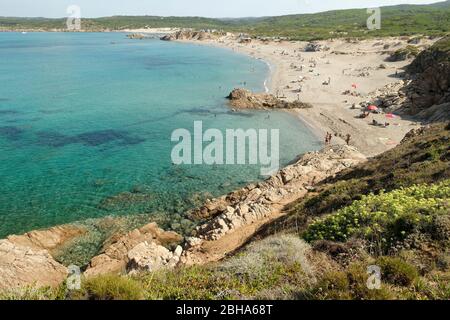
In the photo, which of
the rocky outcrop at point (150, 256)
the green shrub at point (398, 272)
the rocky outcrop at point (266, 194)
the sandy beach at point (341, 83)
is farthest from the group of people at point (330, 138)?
the green shrub at point (398, 272)

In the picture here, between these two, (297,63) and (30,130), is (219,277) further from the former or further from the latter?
(297,63)

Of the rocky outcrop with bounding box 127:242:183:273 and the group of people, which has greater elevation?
the group of people

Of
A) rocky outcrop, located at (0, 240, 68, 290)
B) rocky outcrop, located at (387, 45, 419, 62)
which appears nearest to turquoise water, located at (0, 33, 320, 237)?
rocky outcrop, located at (0, 240, 68, 290)

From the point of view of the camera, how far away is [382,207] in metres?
13.0

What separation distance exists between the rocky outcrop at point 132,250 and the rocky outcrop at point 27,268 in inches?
58.9

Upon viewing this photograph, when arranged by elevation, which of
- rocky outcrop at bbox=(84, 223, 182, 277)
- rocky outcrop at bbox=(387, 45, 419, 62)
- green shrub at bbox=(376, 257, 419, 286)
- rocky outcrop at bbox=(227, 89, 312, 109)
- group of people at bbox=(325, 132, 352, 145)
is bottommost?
rocky outcrop at bbox=(84, 223, 182, 277)

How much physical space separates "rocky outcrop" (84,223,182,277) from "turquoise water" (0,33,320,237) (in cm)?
333

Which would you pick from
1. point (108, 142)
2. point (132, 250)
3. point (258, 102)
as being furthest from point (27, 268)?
point (258, 102)

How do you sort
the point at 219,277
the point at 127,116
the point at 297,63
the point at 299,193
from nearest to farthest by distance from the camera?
1. the point at 219,277
2. the point at 299,193
3. the point at 127,116
4. the point at 297,63

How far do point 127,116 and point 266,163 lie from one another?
79.7 feet

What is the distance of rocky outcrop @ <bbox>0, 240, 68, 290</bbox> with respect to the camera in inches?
657

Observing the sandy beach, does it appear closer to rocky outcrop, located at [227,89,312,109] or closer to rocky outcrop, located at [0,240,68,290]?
rocky outcrop, located at [227,89,312,109]
